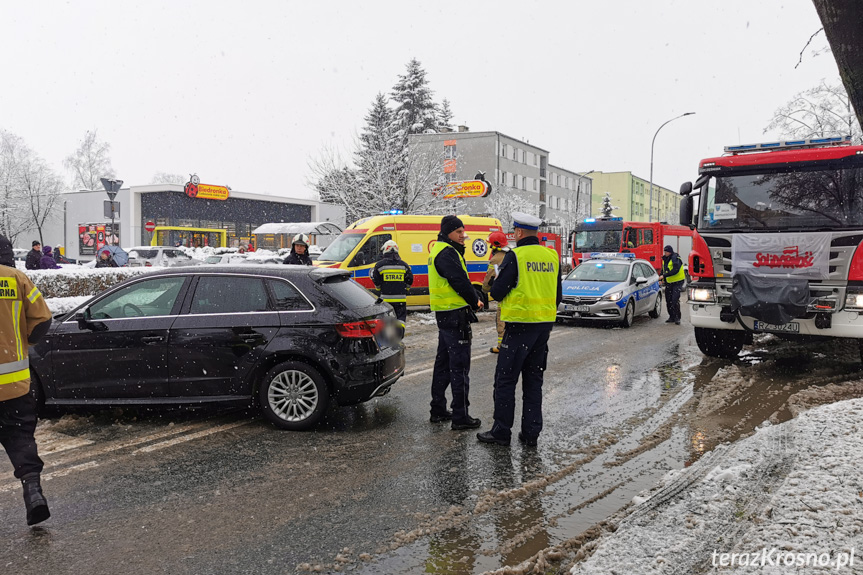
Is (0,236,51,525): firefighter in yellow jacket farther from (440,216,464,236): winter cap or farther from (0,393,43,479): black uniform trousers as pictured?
(440,216,464,236): winter cap

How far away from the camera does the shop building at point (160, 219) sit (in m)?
46.9

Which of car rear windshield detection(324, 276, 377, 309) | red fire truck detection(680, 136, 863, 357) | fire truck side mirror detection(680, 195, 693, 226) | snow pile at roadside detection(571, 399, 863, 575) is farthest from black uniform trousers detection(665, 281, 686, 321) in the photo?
car rear windshield detection(324, 276, 377, 309)

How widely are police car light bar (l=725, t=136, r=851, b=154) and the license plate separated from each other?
8.81 ft

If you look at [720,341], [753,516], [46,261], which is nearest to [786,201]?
[720,341]

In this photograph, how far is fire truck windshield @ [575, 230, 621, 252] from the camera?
28156mm

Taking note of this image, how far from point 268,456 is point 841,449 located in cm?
437

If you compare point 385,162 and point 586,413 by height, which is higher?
point 385,162

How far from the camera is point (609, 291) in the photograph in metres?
14.1

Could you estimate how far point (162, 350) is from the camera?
5.94 meters

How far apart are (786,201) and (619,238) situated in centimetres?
1967

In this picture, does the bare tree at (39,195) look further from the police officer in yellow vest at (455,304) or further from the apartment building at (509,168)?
the police officer in yellow vest at (455,304)

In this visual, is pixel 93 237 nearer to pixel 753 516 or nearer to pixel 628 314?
pixel 628 314

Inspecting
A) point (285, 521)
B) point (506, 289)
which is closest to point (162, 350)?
point (285, 521)

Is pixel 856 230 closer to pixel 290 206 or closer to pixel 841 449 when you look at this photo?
pixel 841 449
